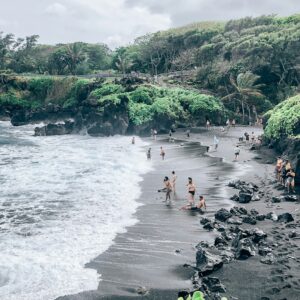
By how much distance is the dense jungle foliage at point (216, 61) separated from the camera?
182 feet

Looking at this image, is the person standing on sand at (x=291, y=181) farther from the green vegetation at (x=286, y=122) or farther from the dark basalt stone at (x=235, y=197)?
the green vegetation at (x=286, y=122)

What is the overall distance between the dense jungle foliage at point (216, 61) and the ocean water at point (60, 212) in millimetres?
19895

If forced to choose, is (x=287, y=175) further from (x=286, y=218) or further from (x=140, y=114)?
(x=140, y=114)

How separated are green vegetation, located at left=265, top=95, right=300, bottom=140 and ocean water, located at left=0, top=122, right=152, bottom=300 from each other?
32.3ft

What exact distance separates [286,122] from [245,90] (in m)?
24.7

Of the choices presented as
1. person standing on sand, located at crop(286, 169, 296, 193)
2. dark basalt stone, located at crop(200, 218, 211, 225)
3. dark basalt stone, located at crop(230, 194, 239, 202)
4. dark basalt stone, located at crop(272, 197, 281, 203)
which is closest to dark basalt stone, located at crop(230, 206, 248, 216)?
dark basalt stone, located at crop(200, 218, 211, 225)

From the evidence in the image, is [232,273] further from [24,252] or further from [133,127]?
[133,127]

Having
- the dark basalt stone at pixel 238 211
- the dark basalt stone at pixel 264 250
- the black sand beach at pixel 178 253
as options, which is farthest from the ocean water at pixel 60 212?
the dark basalt stone at pixel 264 250

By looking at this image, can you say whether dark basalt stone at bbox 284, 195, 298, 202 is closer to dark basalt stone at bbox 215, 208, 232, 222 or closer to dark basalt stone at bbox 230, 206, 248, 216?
dark basalt stone at bbox 230, 206, 248, 216

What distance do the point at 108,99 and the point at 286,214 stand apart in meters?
37.8

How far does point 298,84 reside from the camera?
56469 mm

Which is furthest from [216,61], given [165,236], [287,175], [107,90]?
[165,236]

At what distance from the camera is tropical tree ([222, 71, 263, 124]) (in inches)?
2117

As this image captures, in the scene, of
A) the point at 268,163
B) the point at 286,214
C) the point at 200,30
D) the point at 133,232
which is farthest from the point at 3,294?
the point at 200,30
